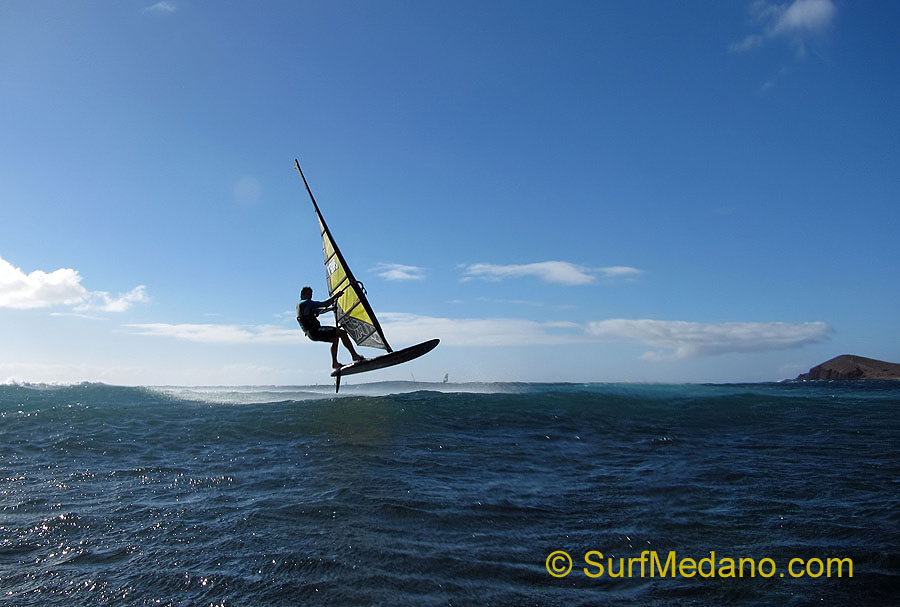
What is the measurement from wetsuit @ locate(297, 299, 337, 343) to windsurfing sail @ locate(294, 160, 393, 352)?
34 centimetres

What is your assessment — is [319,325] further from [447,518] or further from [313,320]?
[447,518]

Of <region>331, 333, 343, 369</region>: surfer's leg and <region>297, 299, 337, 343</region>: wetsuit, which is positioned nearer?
<region>297, 299, 337, 343</region>: wetsuit

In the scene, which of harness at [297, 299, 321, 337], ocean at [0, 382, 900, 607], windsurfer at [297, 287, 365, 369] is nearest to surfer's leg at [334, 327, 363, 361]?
windsurfer at [297, 287, 365, 369]

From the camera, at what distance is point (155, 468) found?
7824mm

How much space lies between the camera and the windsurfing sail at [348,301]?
992 cm

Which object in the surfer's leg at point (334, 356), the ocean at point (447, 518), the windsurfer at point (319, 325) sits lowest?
the ocean at point (447, 518)

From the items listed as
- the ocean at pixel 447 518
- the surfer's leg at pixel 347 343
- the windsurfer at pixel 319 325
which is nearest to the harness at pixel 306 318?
the windsurfer at pixel 319 325

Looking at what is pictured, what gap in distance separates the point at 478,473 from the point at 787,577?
13.3 ft

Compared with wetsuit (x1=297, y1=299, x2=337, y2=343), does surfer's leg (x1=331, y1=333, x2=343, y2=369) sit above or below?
below

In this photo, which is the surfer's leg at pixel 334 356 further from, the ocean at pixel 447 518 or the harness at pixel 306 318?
the ocean at pixel 447 518

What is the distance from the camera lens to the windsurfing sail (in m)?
9.92

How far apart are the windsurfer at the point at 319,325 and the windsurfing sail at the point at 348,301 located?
0.64ft

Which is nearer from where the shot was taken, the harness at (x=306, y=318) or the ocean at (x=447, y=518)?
the ocean at (x=447, y=518)

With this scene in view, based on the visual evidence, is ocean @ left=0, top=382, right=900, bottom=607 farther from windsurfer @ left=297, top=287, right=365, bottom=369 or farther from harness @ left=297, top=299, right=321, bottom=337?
harness @ left=297, top=299, right=321, bottom=337
